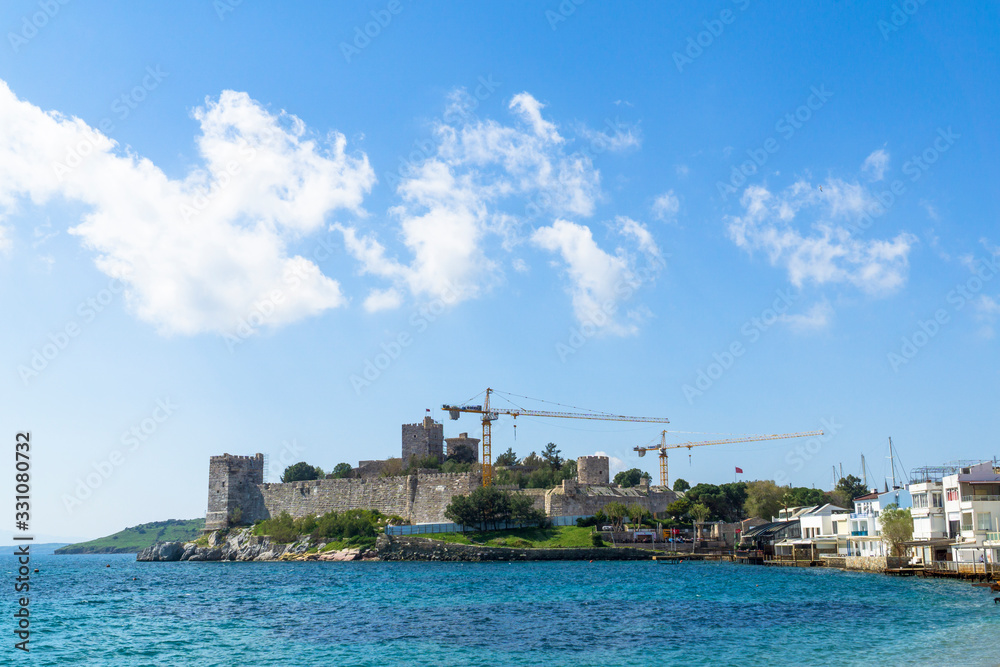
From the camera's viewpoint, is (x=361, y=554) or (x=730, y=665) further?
(x=361, y=554)

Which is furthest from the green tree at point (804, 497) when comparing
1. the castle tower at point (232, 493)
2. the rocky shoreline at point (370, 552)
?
the castle tower at point (232, 493)

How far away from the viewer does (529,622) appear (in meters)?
28.2

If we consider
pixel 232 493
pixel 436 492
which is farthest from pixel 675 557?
pixel 232 493

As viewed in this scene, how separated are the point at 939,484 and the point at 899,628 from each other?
23.9 metres

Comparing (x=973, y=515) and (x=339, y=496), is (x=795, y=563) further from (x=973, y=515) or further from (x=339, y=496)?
(x=339, y=496)

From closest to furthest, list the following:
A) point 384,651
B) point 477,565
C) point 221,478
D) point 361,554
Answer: point 384,651 → point 477,565 → point 361,554 → point 221,478

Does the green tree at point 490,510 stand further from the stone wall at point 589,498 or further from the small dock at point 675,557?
the small dock at point 675,557

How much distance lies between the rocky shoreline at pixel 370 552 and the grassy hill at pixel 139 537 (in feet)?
268

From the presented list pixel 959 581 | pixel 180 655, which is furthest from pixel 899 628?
pixel 180 655

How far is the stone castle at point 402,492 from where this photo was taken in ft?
243

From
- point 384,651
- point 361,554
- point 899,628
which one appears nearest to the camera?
point 384,651

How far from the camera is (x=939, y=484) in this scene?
45844 millimetres

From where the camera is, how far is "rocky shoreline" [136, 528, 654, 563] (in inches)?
2581

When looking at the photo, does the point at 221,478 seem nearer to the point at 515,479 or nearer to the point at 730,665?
the point at 515,479
